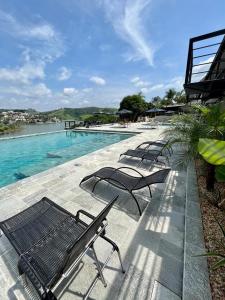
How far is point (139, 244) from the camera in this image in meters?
2.33

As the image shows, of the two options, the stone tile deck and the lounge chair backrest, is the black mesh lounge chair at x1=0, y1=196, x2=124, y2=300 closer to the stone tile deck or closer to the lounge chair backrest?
the lounge chair backrest

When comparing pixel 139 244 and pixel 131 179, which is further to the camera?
pixel 131 179

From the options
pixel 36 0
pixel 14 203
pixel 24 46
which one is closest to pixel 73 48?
pixel 24 46

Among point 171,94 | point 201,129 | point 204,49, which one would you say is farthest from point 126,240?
point 171,94

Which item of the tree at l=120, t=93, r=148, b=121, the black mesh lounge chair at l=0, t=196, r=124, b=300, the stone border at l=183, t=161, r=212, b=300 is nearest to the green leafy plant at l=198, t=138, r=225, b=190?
the black mesh lounge chair at l=0, t=196, r=124, b=300

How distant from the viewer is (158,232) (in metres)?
2.55

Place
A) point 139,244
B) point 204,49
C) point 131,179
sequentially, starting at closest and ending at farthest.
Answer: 1. point 139,244
2. point 131,179
3. point 204,49

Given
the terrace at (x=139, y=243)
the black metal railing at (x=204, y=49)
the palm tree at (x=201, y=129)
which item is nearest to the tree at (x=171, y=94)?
the black metal railing at (x=204, y=49)

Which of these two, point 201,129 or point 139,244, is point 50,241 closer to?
point 139,244

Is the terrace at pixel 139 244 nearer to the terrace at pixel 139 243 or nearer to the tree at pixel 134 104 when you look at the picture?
the terrace at pixel 139 243

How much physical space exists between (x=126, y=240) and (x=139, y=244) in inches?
8.6

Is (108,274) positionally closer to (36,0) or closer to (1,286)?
(1,286)

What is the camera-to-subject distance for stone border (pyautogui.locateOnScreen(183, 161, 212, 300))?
1.58m

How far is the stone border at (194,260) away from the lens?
1584mm
